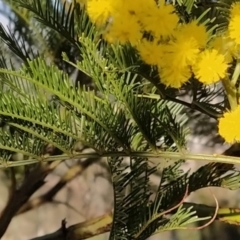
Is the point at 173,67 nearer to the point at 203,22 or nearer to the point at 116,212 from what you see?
the point at 203,22

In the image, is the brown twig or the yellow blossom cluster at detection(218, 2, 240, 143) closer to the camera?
the yellow blossom cluster at detection(218, 2, 240, 143)

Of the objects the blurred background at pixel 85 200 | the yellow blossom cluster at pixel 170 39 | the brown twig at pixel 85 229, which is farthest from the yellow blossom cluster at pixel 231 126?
the blurred background at pixel 85 200

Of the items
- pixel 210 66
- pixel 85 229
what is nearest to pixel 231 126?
pixel 210 66

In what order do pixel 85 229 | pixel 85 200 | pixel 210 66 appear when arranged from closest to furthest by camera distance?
pixel 210 66, pixel 85 229, pixel 85 200

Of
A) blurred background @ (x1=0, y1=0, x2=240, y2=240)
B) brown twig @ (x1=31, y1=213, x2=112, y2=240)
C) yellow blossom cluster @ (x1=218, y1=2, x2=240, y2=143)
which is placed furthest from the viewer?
blurred background @ (x1=0, y1=0, x2=240, y2=240)

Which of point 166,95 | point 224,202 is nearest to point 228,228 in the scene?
point 224,202

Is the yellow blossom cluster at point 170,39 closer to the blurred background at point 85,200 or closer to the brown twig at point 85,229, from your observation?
the brown twig at point 85,229

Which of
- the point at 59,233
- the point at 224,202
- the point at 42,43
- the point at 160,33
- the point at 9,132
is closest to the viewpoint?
the point at 160,33

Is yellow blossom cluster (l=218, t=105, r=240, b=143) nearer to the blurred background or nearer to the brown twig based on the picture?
the brown twig

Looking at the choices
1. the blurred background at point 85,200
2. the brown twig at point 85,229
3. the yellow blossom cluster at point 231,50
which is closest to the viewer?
the yellow blossom cluster at point 231,50

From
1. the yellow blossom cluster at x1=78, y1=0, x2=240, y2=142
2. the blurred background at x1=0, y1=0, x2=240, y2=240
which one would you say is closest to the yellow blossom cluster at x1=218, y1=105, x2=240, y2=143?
the yellow blossom cluster at x1=78, y1=0, x2=240, y2=142

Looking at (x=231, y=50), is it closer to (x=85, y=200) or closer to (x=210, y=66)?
(x=210, y=66)
